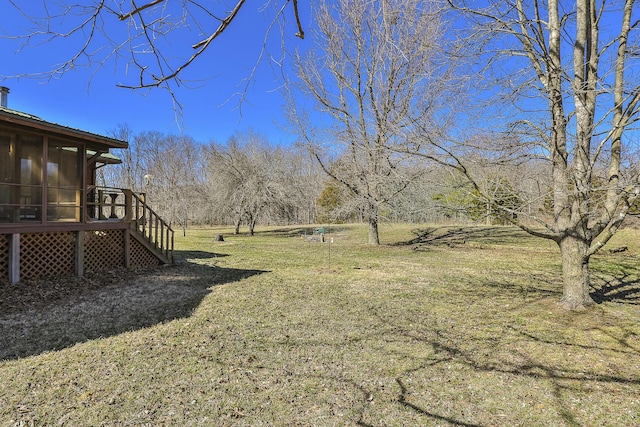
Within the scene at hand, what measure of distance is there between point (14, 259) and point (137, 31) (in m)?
7.04

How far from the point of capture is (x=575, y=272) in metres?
5.29

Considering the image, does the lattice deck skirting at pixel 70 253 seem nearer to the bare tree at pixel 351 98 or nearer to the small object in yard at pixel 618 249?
the bare tree at pixel 351 98

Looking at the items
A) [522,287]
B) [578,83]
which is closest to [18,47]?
[578,83]

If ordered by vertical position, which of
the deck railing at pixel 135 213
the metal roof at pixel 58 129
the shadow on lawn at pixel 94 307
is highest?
the metal roof at pixel 58 129

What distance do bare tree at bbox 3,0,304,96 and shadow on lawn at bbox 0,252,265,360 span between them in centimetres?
374

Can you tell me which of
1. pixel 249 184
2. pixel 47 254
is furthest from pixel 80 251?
pixel 249 184

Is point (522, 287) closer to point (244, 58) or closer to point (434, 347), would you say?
point (434, 347)

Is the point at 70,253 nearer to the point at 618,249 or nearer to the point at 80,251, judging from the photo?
the point at 80,251

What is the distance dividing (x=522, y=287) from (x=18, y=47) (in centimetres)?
863

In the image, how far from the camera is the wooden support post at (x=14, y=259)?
658 cm

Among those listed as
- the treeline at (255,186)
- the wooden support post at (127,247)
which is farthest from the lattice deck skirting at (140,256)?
the treeline at (255,186)

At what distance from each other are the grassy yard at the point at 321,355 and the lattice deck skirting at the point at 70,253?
97 cm

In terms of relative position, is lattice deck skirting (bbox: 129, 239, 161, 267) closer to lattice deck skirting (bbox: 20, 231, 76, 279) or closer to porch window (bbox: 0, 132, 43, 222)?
lattice deck skirting (bbox: 20, 231, 76, 279)

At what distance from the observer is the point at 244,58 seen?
234 centimetres
